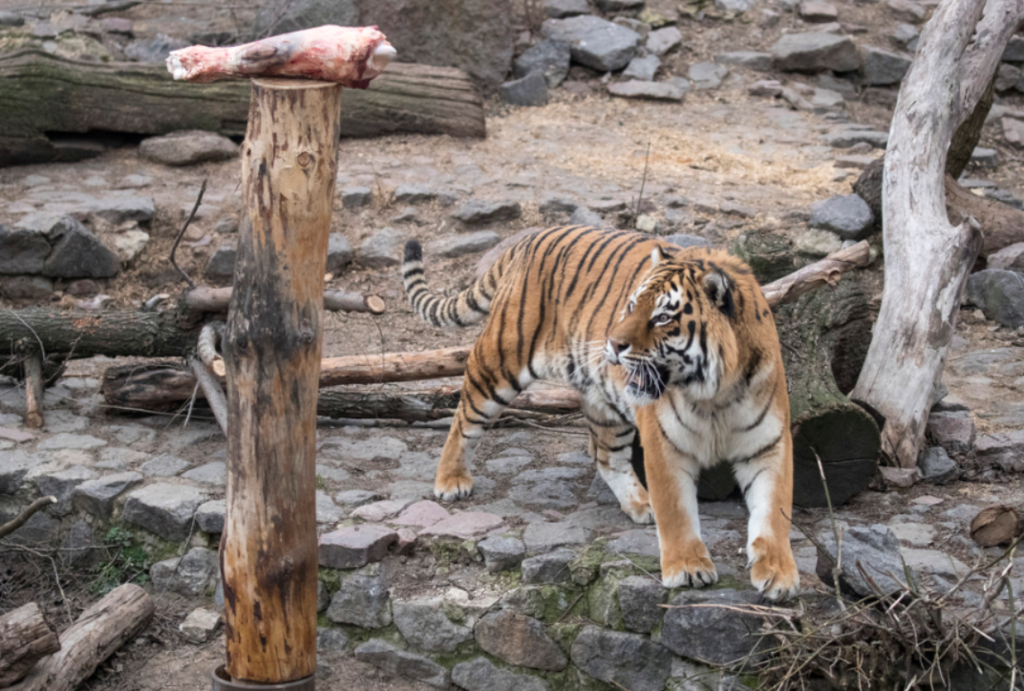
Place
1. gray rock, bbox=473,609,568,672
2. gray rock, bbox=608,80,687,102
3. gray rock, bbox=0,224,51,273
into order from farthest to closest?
gray rock, bbox=608,80,687,102 < gray rock, bbox=0,224,51,273 < gray rock, bbox=473,609,568,672

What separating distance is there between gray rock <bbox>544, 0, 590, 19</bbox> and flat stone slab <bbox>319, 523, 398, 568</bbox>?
8611 mm

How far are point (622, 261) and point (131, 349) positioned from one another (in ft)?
10.2

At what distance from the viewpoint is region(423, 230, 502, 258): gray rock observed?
7777 millimetres

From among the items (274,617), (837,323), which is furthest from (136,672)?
(837,323)

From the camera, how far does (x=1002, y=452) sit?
4660 millimetres

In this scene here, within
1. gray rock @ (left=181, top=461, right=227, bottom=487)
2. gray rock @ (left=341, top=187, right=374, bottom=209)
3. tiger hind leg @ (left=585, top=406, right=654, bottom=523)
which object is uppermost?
gray rock @ (left=341, top=187, right=374, bottom=209)

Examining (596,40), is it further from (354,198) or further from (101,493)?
(101,493)

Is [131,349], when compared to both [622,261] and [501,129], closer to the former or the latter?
[622,261]

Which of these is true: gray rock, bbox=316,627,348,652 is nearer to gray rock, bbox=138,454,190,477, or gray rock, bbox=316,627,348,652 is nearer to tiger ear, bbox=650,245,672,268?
gray rock, bbox=138,454,190,477

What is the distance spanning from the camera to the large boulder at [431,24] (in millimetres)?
9695

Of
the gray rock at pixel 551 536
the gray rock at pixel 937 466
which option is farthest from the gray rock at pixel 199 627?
Result: the gray rock at pixel 937 466

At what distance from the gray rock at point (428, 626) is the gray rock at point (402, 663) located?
0.06 m

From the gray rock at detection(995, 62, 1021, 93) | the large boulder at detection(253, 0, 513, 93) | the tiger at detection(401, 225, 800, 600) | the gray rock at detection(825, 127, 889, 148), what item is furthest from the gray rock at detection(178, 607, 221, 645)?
the gray rock at detection(995, 62, 1021, 93)

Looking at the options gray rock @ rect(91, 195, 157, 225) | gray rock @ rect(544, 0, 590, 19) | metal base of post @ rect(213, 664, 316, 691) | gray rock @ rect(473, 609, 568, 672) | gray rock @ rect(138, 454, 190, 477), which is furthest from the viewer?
gray rock @ rect(544, 0, 590, 19)
